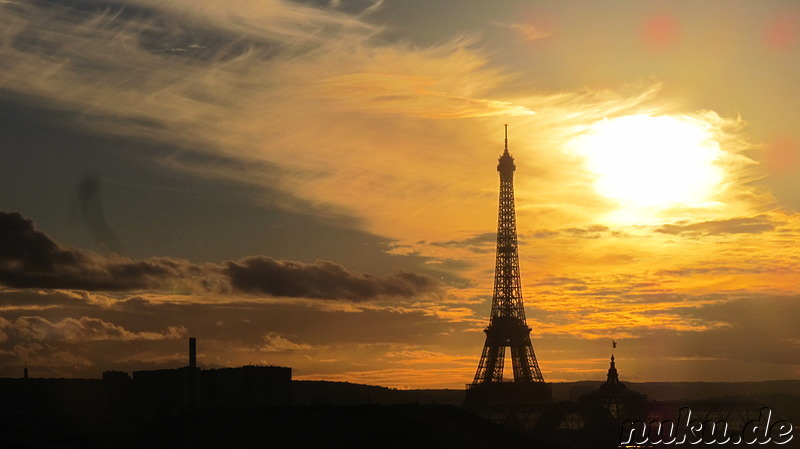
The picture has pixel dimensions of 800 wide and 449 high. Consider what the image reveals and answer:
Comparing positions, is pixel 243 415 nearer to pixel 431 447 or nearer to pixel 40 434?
pixel 431 447

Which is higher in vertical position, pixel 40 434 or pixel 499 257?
pixel 499 257

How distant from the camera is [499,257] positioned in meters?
198

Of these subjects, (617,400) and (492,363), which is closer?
(617,400)

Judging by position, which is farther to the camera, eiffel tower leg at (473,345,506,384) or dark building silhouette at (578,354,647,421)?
eiffel tower leg at (473,345,506,384)

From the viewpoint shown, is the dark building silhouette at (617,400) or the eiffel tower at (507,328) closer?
the dark building silhouette at (617,400)

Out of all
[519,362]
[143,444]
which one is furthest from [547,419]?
[143,444]

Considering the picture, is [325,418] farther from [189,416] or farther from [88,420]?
[88,420]

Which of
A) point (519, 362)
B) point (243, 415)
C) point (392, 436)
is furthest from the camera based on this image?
point (519, 362)

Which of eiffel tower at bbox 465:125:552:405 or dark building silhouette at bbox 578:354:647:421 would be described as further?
eiffel tower at bbox 465:125:552:405

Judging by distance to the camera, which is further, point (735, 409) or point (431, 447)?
point (735, 409)

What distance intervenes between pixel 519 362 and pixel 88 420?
7377cm

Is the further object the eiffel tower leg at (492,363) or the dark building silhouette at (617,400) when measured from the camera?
the eiffel tower leg at (492,363)

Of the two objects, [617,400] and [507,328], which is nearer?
[617,400]

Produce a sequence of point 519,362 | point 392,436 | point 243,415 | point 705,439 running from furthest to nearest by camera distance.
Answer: point 519,362 → point 705,439 → point 243,415 → point 392,436
